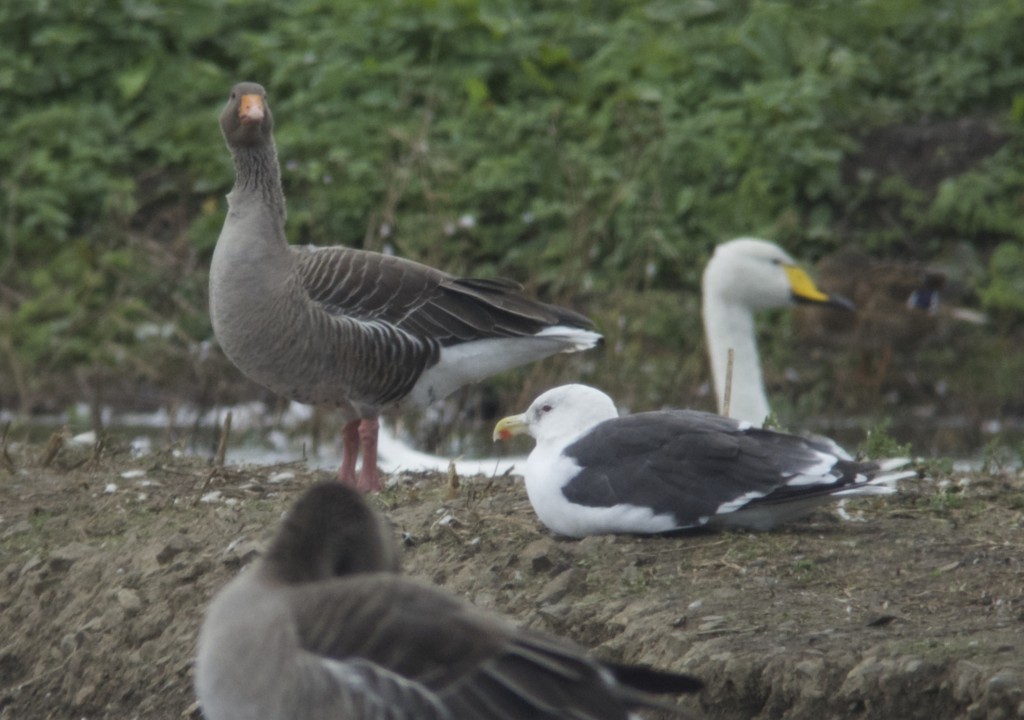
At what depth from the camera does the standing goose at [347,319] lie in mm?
7438

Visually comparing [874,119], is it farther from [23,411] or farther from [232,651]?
[232,651]

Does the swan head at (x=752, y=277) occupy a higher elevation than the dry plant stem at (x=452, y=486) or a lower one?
higher

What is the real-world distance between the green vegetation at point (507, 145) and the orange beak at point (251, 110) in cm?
378

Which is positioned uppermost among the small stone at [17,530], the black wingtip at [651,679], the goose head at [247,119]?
the goose head at [247,119]

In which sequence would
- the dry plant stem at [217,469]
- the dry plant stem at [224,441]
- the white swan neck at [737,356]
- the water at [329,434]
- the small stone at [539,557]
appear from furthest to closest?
the water at [329,434], the white swan neck at [737,356], the dry plant stem at [224,441], the dry plant stem at [217,469], the small stone at [539,557]

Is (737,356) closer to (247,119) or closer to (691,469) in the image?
(247,119)

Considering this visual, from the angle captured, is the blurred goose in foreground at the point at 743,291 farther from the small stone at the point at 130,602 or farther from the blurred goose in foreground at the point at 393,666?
the blurred goose in foreground at the point at 393,666

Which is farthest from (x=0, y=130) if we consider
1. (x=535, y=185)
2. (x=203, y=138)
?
(x=535, y=185)

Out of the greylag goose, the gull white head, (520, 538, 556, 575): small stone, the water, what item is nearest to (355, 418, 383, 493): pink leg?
the water

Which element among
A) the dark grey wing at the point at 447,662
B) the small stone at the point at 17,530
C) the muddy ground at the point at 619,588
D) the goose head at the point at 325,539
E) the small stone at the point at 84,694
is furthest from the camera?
the small stone at the point at 17,530

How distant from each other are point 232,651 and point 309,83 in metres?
11.3

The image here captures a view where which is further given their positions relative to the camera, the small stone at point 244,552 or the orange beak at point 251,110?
the orange beak at point 251,110

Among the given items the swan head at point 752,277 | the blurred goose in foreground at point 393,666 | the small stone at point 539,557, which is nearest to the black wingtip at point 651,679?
the blurred goose in foreground at point 393,666

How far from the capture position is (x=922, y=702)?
467cm
